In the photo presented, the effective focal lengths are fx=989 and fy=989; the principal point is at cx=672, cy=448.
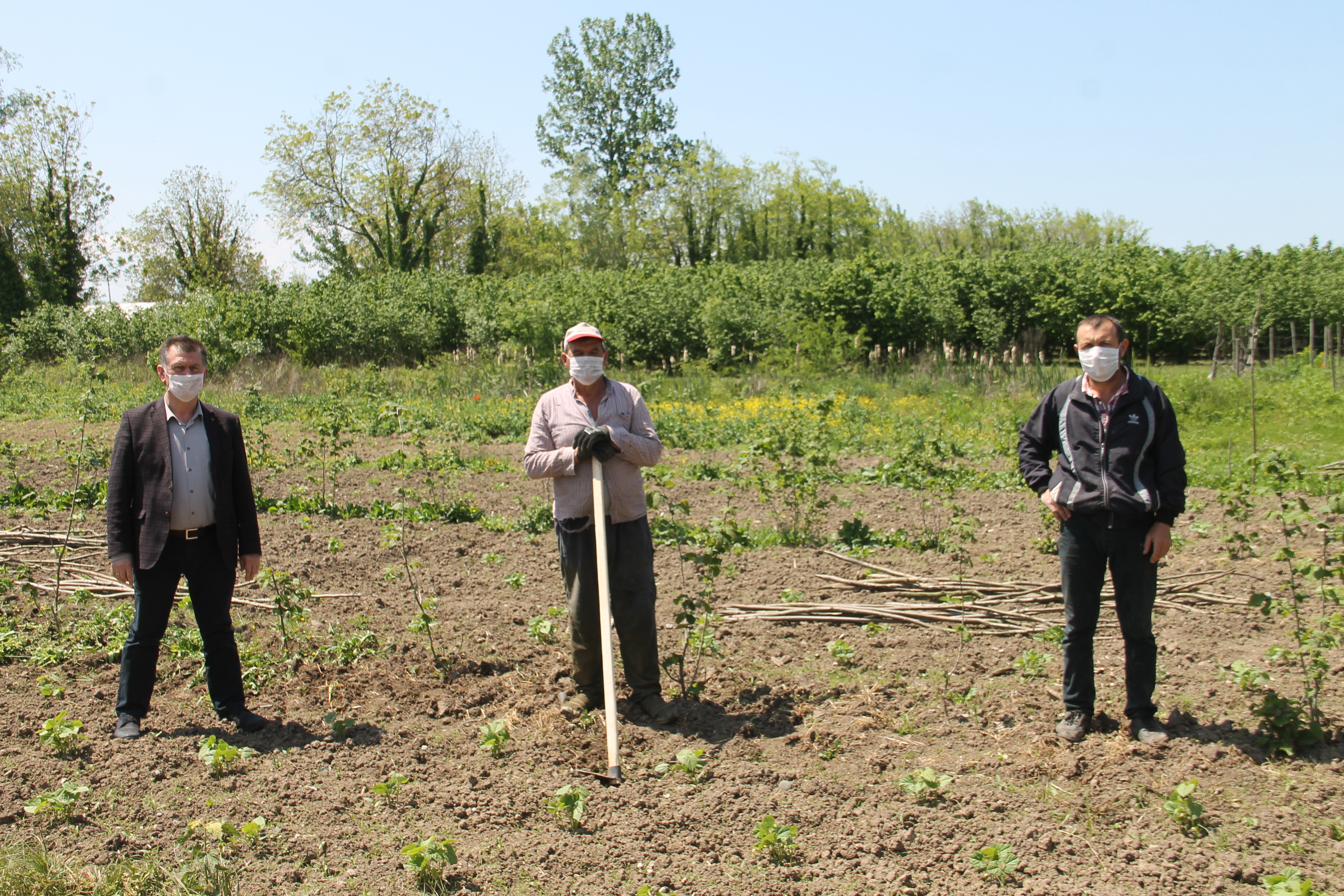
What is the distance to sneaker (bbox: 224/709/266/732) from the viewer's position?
4281 millimetres

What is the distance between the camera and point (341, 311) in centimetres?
2261

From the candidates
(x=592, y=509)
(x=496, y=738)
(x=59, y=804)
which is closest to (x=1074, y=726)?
(x=592, y=509)

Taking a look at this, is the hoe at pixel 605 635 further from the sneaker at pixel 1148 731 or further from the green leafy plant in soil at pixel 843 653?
the sneaker at pixel 1148 731

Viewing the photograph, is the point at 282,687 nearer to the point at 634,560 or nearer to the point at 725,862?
the point at 634,560

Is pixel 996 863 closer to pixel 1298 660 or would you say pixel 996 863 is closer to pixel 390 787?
pixel 390 787

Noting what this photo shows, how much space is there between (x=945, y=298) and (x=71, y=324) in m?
20.1

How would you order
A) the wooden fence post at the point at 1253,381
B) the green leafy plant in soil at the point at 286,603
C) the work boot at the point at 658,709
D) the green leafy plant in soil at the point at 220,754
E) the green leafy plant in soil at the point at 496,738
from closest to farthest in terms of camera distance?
the green leafy plant in soil at the point at 220,754 < the green leafy plant in soil at the point at 496,738 < the work boot at the point at 658,709 < the green leafy plant in soil at the point at 286,603 < the wooden fence post at the point at 1253,381

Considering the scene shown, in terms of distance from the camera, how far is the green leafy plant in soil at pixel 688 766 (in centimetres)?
382

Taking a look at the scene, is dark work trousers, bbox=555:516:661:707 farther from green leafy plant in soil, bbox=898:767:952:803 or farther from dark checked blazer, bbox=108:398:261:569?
dark checked blazer, bbox=108:398:261:569

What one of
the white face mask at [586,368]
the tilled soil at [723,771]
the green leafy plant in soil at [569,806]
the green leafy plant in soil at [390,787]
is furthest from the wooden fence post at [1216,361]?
the green leafy plant in soil at [390,787]

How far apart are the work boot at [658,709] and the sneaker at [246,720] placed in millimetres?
1659

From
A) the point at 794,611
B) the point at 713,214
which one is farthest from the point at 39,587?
the point at 713,214

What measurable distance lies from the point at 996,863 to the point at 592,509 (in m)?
2.08

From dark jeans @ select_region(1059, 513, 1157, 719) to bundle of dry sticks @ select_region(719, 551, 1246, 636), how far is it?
1159mm
